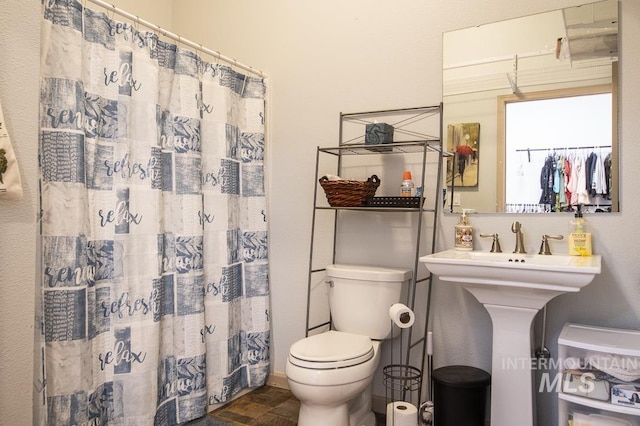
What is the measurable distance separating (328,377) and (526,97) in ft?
5.25

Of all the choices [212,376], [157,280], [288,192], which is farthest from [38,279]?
[288,192]

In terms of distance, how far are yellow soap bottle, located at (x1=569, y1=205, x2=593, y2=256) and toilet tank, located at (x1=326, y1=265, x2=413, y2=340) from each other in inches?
29.7

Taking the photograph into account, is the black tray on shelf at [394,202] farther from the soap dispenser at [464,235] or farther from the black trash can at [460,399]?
the black trash can at [460,399]

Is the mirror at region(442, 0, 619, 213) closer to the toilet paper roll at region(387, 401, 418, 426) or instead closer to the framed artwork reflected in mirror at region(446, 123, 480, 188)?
the framed artwork reflected in mirror at region(446, 123, 480, 188)

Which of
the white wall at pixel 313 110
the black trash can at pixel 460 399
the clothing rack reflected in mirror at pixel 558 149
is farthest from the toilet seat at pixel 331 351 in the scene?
the clothing rack reflected in mirror at pixel 558 149

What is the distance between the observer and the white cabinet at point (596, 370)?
1.60 meters

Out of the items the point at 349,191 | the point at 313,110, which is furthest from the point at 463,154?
the point at 313,110

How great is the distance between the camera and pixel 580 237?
1.93 meters

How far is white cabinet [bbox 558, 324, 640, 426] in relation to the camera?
63.1 inches

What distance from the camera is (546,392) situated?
2059 millimetres

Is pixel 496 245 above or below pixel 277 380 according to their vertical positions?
above

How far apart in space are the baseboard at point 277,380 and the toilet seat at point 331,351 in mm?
693

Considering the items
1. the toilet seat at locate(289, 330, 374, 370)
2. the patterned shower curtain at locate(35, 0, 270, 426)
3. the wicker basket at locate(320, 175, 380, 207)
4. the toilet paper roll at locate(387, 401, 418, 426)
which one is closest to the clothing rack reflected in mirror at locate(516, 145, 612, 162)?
the wicker basket at locate(320, 175, 380, 207)

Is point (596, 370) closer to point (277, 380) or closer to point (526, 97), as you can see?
point (526, 97)
